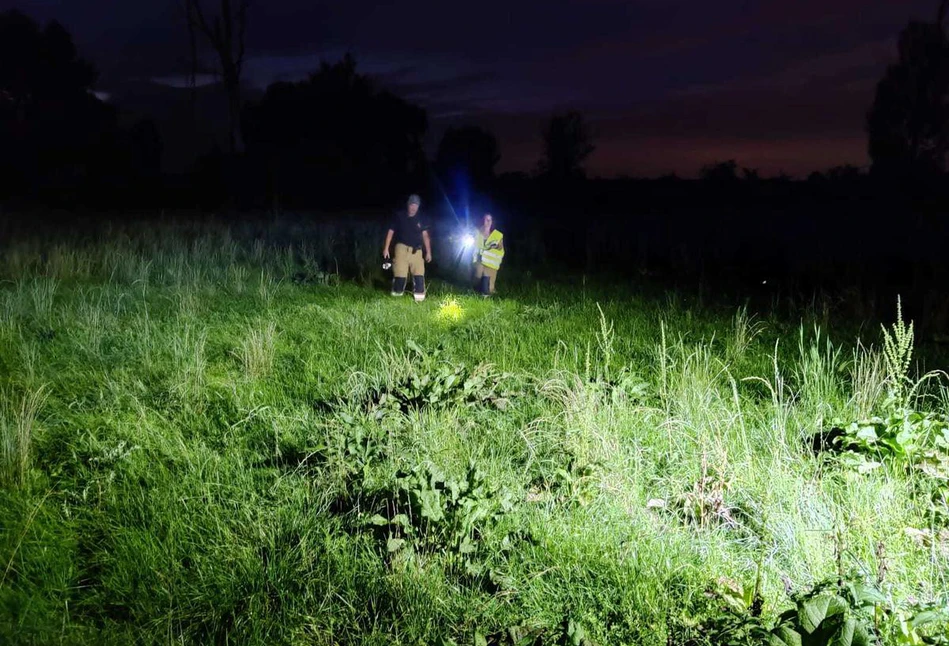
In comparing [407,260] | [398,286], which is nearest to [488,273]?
[407,260]

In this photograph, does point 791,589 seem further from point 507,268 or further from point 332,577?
point 507,268

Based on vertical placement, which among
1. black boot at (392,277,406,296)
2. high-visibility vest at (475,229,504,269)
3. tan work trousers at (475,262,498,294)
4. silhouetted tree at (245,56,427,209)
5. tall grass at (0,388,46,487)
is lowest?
tall grass at (0,388,46,487)

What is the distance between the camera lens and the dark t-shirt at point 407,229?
1173 centimetres

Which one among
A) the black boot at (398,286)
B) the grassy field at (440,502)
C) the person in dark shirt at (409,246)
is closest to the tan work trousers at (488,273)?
the person in dark shirt at (409,246)

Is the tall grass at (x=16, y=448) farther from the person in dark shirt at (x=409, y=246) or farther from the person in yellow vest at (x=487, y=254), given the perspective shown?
the person in yellow vest at (x=487, y=254)

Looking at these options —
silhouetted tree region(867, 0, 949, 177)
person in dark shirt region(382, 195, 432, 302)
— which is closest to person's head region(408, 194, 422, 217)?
person in dark shirt region(382, 195, 432, 302)

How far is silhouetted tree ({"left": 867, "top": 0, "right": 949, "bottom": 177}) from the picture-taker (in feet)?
155

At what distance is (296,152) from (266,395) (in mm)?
39892

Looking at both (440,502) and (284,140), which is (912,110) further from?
(440,502)

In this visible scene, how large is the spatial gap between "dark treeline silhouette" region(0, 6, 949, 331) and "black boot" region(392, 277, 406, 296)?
9307 mm

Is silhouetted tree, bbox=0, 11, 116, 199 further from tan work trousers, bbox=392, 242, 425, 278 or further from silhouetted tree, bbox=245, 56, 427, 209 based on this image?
tan work trousers, bbox=392, 242, 425, 278

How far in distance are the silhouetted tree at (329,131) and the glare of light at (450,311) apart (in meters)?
33.3

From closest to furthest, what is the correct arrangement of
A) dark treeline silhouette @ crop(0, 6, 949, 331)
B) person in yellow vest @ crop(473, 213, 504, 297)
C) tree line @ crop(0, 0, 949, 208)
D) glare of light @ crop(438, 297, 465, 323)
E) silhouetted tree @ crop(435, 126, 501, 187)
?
glare of light @ crop(438, 297, 465, 323) → person in yellow vest @ crop(473, 213, 504, 297) → dark treeline silhouette @ crop(0, 6, 949, 331) → tree line @ crop(0, 0, 949, 208) → silhouetted tree @ crop(435, 126, 501, 187)

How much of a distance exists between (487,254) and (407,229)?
139 cm
